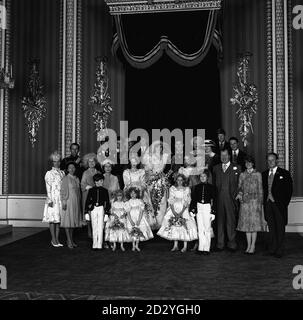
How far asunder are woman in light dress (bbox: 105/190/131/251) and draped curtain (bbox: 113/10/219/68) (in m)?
3.02

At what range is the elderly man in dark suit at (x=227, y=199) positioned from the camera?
6148 mm

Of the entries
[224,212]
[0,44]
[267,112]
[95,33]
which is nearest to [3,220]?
[0,44]

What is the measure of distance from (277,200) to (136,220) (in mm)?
1973

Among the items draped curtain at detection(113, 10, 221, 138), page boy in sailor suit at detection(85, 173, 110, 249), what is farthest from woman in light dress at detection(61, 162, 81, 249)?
draped curtain at detection(113, 10, 221, 138)

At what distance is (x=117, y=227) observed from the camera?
6.26 m

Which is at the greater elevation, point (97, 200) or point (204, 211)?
point (97, 200)

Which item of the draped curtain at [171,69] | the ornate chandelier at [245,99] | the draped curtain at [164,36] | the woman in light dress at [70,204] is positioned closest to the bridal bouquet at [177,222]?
the woman in light dress at [70,204]

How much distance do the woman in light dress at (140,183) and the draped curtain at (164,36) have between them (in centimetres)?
217

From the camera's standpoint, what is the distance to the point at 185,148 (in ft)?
27.8

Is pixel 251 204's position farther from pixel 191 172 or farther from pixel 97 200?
pixel 97 200

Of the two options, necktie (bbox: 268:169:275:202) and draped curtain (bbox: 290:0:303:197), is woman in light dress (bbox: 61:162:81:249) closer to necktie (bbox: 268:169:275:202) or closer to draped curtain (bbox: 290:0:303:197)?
necktie (bbox: 268:169:275:202)

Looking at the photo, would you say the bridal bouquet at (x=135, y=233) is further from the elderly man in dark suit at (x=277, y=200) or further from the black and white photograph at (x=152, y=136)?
the elderly man in dark suit at (x=277, y=200)

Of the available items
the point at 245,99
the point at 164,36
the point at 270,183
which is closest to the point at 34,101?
the point at 164,36

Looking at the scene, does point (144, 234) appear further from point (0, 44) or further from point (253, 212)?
point (0, 44)
